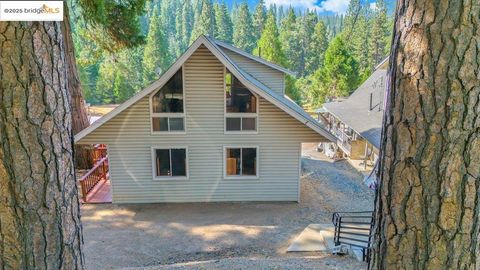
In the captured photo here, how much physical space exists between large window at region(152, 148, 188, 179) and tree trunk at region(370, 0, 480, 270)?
28.1 ft

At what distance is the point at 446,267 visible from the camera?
5.93ft

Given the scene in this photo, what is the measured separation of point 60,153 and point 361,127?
14876 millimetres

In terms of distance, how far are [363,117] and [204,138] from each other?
10.2 meters

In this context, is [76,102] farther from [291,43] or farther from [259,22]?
[259,22]

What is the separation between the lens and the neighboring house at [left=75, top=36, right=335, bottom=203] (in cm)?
962

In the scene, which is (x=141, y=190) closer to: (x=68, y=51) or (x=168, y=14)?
(x=68, y=51)

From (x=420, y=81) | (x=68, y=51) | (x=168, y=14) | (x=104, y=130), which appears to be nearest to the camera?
(x=420, y=81)

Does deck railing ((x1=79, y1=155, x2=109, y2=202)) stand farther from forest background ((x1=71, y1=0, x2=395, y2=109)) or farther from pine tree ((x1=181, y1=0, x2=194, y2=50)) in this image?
pine tree ((x1=181, y1=0, x2=194, y2=50))

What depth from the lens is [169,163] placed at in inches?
400

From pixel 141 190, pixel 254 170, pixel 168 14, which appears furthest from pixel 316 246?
pixel 168 14

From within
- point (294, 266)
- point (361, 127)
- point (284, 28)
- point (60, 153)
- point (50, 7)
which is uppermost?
point (284, 28)

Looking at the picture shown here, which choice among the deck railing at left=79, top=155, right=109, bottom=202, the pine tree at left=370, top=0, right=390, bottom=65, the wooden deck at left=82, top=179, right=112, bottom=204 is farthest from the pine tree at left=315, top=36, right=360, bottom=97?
the wooden deck at left=82, top=179, right=112, bottom=204

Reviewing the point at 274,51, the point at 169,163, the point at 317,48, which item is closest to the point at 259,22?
the point at 317,48

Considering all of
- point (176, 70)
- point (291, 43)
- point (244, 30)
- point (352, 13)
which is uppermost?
point (352, 13)
